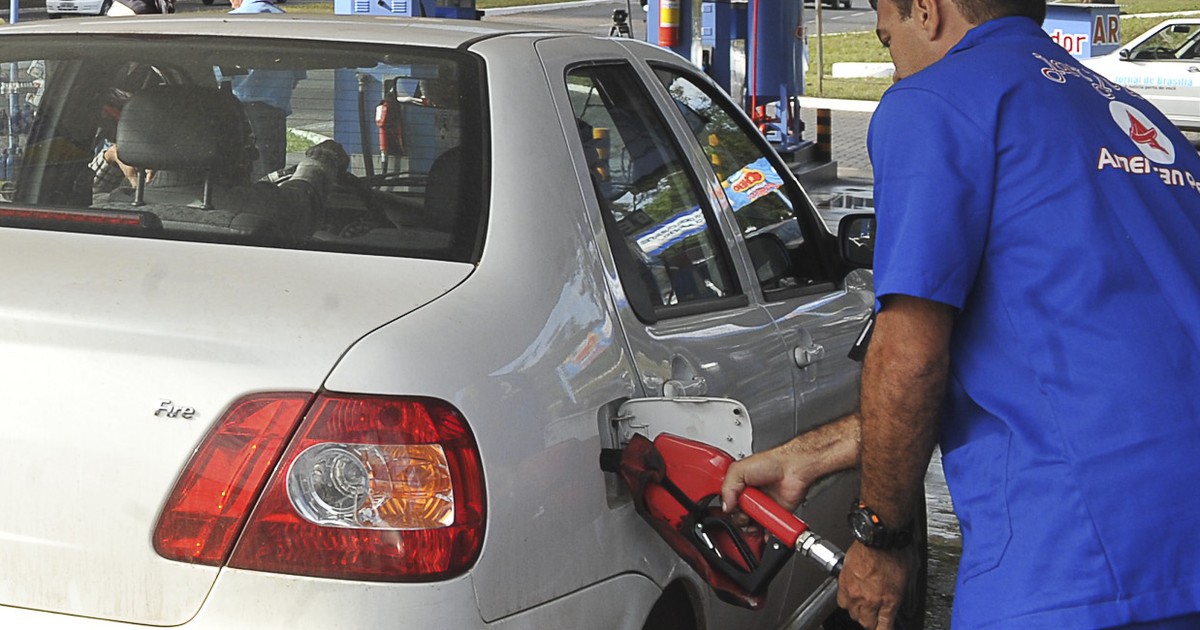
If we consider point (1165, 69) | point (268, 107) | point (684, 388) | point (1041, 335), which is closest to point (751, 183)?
point (684, 388)

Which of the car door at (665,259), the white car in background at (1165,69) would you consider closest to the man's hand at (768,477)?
the car door at (665,259)

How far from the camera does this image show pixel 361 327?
228cm

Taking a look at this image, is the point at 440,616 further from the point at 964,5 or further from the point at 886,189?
the point at 964,5

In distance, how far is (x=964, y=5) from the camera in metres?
2.40

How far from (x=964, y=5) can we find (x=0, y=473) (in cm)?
157

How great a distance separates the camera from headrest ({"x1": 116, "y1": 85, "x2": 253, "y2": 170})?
2.91 metres

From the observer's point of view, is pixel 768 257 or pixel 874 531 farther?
pixel 768 257

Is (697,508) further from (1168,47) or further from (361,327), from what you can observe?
(1168,47)

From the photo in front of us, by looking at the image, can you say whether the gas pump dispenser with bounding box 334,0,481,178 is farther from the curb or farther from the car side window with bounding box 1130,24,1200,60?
the curb

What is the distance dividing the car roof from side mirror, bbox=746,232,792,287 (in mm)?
674

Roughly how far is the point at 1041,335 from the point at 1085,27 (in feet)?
73.5

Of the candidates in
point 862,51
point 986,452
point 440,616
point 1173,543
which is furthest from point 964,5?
point 862,51

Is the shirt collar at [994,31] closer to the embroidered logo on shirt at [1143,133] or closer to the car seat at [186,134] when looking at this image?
the embroidered logo on shirt at [1143,133]

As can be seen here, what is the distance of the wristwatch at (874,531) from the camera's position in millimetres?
2387
